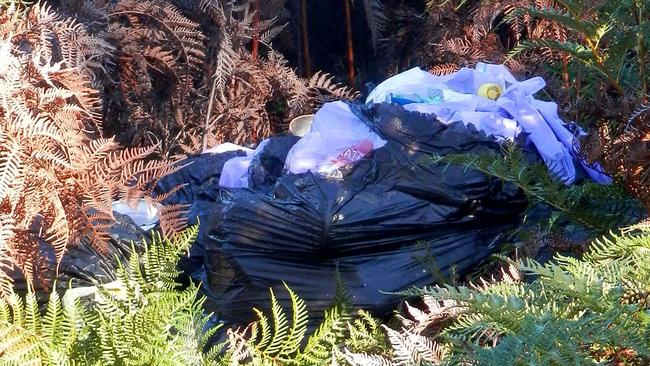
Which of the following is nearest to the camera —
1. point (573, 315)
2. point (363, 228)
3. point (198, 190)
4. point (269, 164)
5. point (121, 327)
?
point (573, 315)

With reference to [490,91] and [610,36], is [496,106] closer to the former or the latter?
[490,91]

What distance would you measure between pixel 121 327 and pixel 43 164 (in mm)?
485

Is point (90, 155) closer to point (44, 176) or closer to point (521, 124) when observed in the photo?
point (44, 176)

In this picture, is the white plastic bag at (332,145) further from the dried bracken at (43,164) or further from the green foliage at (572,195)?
the dried bracken at (43,164)

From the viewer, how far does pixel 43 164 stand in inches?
84.4

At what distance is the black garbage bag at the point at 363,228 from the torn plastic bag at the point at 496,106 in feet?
0.49

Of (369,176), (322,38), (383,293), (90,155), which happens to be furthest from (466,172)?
(322,38)


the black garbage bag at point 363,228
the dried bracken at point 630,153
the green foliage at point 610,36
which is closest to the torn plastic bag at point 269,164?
the black garbage bag at point 363,228

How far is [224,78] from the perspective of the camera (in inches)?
159

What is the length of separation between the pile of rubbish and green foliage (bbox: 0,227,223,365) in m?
0.50

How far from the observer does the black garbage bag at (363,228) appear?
2779mm

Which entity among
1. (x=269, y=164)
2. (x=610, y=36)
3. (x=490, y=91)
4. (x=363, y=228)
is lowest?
(x=269, y=164)

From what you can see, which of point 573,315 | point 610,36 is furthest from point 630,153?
point 573,315

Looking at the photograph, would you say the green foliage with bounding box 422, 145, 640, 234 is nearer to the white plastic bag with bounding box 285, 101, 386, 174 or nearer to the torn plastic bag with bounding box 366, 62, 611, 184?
the torn plastic bag with bounding box 366, 62, 611, 184
